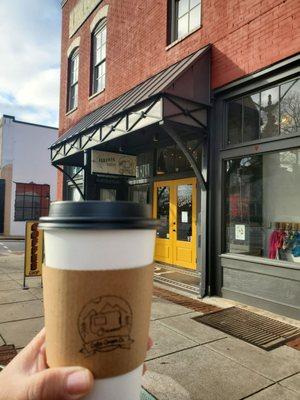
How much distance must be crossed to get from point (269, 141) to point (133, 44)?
17.5ft

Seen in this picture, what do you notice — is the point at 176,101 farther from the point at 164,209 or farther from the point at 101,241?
the point at 101,241

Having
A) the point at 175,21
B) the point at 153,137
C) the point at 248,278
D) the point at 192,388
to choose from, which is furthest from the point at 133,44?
the point at 192,388

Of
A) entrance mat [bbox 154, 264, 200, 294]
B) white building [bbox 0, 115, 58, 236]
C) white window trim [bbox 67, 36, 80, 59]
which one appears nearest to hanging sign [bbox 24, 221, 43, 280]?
entrance mat [bbox 154, 264, 200, 294]

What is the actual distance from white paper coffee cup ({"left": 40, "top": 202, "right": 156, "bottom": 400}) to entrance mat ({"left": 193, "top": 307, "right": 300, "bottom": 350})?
145 inches

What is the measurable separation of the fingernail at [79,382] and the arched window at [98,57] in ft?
36.1

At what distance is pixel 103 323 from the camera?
988mm

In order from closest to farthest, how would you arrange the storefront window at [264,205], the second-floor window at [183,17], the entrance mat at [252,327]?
the entrance mat at [252,327] < the storefront window at [264,205] < the second-floor window at [183,17]

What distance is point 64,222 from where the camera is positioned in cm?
102

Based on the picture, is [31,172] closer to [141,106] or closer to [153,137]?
[153,137]

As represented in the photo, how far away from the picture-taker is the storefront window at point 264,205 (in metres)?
5.96

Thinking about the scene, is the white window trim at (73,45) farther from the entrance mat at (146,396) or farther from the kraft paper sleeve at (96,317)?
the kraft paper sleeve at (96,317)

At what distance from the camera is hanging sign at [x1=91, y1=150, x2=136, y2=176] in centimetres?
934

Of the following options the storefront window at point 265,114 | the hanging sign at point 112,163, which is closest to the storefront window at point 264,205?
the storefront window at point 265,114

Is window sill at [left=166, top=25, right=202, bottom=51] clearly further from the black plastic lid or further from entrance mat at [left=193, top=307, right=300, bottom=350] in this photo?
the black plastic lid
